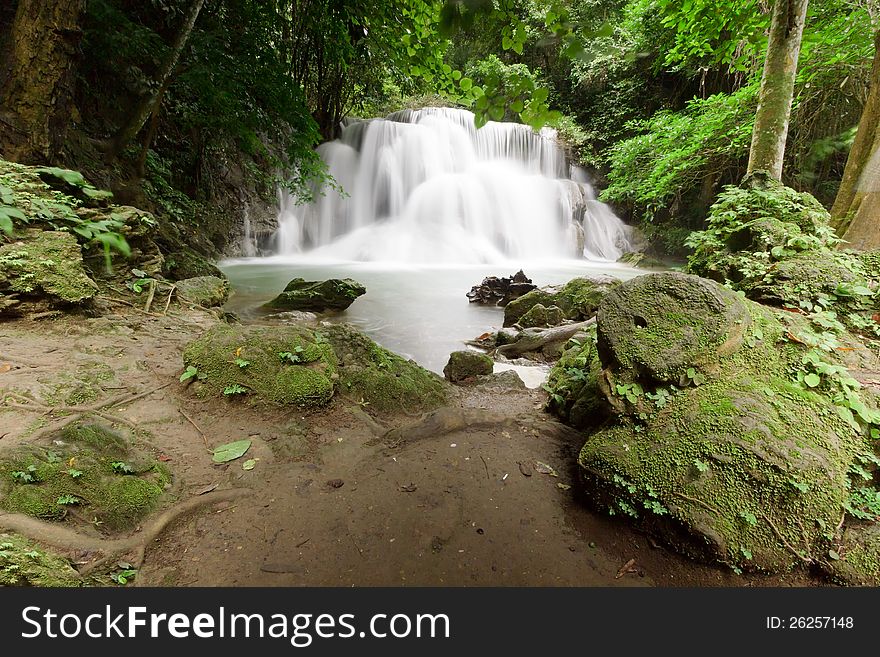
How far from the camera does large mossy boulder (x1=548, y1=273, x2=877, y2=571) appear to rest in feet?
5.74

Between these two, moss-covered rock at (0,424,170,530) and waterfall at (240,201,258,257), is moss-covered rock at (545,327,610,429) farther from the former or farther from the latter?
waterfall at (240,201,258,257)

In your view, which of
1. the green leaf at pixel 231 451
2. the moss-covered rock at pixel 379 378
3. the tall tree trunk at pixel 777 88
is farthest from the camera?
the tall tree trunk at pixel 777 88

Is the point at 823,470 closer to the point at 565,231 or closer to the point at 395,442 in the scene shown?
the point at 395,442

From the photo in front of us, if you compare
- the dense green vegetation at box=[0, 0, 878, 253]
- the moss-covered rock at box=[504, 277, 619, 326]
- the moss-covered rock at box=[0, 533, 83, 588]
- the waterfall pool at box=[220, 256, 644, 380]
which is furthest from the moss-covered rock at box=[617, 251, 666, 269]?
the moss-covered rock at box=[0, 533, 83, 588]

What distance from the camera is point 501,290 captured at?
9.41m

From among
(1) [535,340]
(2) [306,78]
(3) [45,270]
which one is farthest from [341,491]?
(2) [306,78]

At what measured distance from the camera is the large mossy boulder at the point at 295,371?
2.87 meters

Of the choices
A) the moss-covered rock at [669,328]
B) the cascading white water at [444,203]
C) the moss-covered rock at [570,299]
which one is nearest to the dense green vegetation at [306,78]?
the moss-covered rock at [669,328]

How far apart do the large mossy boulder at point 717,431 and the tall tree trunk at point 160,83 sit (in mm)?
6903

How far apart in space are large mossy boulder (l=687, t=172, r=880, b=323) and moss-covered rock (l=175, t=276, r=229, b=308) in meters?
6.14

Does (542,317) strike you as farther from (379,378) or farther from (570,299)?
(379,378)

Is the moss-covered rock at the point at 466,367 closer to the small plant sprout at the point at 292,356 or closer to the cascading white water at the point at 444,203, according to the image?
the small plant sprout at the point at 292,356
